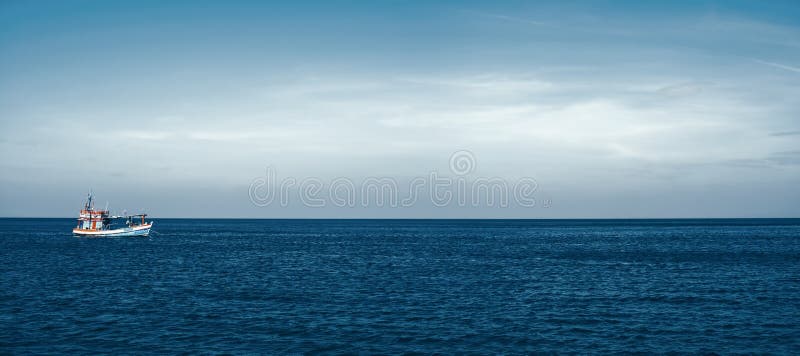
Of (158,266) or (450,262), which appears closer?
(158,266)

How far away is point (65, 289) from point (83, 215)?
102 m

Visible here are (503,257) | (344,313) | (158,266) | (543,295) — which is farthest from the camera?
(503,257)

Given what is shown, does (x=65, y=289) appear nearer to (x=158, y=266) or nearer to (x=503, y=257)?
(x=158, y=266)

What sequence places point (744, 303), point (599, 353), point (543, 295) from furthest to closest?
point (543, 295) → point (744, 303) → point (599, 353)

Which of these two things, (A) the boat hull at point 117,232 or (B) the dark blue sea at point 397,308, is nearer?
(B) the dark blue sea at point 397,308

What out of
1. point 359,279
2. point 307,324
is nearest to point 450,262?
point 359,279

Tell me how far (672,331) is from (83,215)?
14597 cm

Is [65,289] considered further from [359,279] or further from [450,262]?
[450,262]

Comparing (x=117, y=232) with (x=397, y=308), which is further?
(x=117, y=232)

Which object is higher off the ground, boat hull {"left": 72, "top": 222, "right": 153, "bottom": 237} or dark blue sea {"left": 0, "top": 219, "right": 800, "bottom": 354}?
boat hull {"left": 72, "top": 222, "right": 153, "bottom": 237}

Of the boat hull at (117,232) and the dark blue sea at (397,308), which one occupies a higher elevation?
the boat hull at (117,232)

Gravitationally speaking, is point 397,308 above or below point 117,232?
below

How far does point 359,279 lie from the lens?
197 ft

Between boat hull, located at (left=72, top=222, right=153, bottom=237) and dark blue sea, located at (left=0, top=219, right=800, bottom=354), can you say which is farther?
boat hull, located at (left=72, top=222, right=153, bottom=237)
